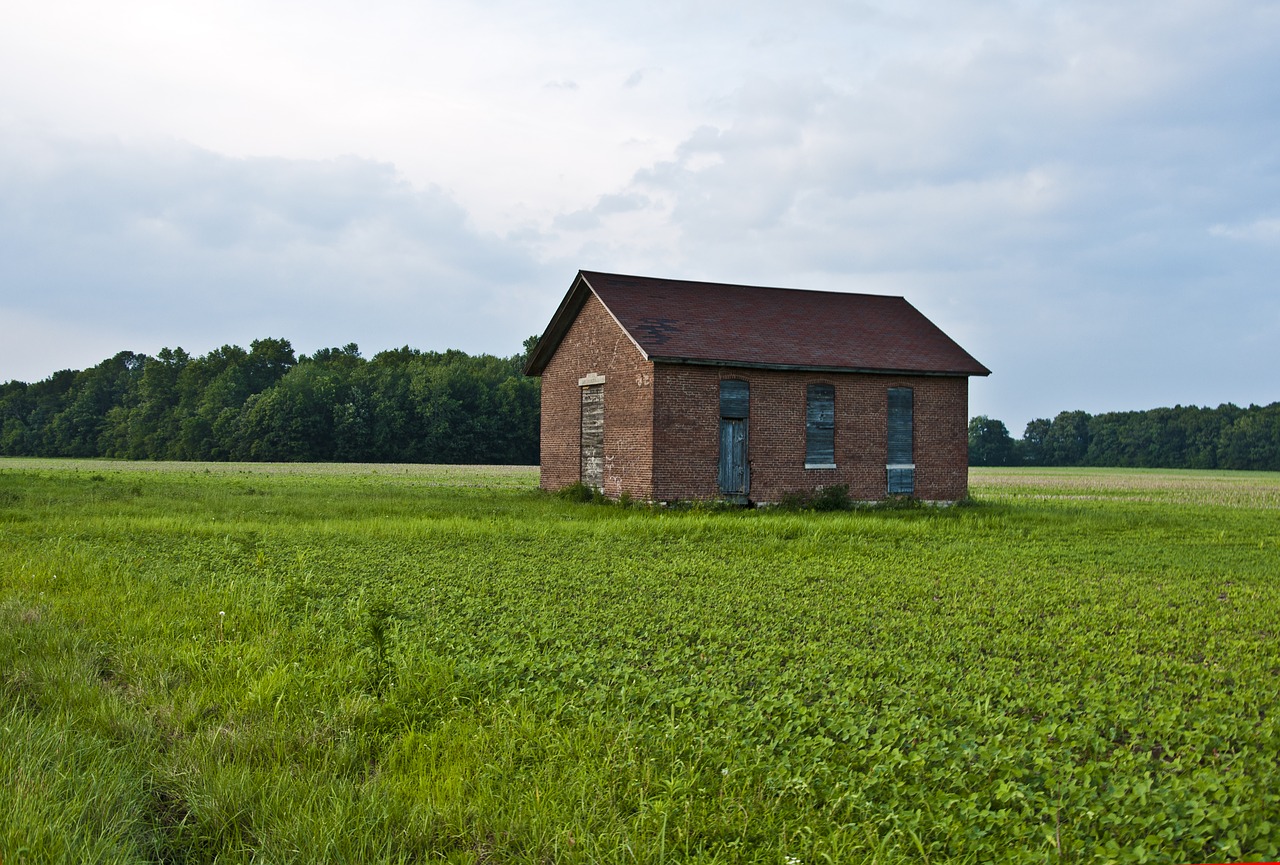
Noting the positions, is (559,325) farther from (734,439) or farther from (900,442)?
(900,442)

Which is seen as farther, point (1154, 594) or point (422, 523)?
point (422, 523)

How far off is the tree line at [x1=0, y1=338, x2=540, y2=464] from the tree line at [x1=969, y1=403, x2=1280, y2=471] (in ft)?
174

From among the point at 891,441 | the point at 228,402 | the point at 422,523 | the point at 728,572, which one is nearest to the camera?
the point at 728,572

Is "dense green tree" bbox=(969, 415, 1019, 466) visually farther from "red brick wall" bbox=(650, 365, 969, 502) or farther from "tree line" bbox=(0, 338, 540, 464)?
"red brick wall" bbox=(650, 365, 969, 502)

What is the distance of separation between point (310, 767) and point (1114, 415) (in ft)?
376

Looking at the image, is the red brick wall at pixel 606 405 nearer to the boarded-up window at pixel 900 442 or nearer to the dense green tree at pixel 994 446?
the boarded-up window at pixel 900 442

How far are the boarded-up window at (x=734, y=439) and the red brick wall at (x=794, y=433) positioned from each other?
185 mm

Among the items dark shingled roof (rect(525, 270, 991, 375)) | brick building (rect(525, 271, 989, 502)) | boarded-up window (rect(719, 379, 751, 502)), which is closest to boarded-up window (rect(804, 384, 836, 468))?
brick building (rect(525, 271, 989, 502))

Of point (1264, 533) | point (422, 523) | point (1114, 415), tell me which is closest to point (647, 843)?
point (422, 523)

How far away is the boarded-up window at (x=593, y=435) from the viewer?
26969 mm

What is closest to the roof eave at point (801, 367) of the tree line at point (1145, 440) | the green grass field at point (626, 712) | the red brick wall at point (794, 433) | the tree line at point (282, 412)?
the red brick wall at point (794, 433)

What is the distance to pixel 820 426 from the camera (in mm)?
26500

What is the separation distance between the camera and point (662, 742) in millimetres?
5578

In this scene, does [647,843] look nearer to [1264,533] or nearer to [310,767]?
[310,767]
